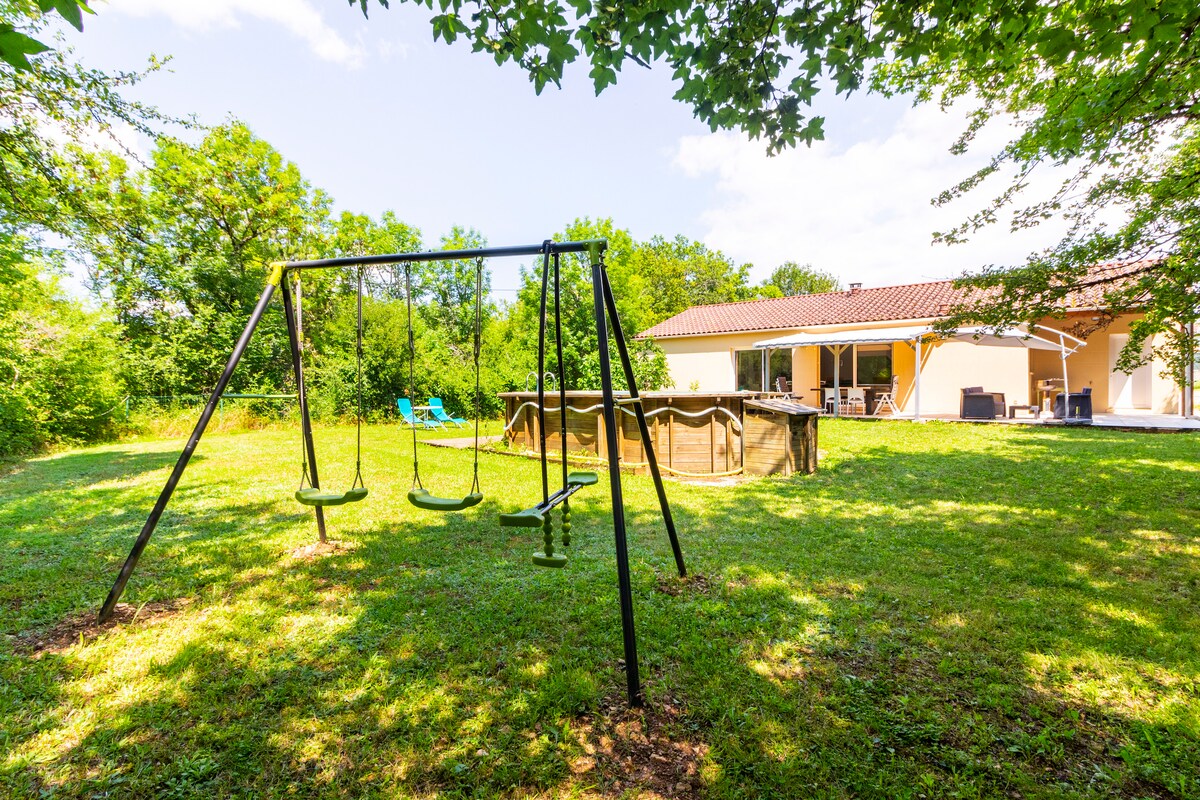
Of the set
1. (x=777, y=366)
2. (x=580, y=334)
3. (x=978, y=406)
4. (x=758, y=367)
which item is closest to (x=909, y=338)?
(x=978, y=406)

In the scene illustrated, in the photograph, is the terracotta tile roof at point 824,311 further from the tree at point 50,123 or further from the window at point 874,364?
the tree at point 50,123

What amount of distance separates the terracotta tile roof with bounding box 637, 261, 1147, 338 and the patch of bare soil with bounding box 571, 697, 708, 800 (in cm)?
1468

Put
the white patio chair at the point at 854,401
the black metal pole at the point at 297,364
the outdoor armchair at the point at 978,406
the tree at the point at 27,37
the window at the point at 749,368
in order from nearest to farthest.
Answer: the tree at the point at 27,37
the black metal pole at the point at 297,364
the outdoor armchair at the point at 978,406
the white patio chair at the point at 854,401
the window at the point at 749,368

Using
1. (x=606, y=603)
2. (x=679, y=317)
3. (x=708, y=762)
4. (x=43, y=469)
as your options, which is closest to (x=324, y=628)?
(x=606, y=603)

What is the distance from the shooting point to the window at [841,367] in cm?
1805

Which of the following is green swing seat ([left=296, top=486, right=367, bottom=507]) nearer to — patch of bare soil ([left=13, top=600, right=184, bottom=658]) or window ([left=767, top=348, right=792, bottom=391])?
patch of bare soil ([left=13, top=600, right=184, bottom=658])

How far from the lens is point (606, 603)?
347 centimetres

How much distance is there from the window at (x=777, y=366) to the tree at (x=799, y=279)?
38576 millimetres

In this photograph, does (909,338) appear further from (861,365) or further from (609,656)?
(609,656)

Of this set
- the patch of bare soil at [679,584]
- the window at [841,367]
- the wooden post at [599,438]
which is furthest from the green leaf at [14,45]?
the window at [841,367]

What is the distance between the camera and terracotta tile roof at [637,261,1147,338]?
1641cm

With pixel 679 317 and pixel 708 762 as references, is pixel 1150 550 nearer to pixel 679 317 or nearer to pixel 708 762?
pixel 708 762

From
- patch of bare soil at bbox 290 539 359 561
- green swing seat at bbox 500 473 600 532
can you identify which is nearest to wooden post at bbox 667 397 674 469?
green swing seat at bbox 500 473 600 532

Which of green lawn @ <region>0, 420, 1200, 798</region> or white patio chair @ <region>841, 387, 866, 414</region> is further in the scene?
white patio chair @ <region>841, 387, 866, 414</region>
